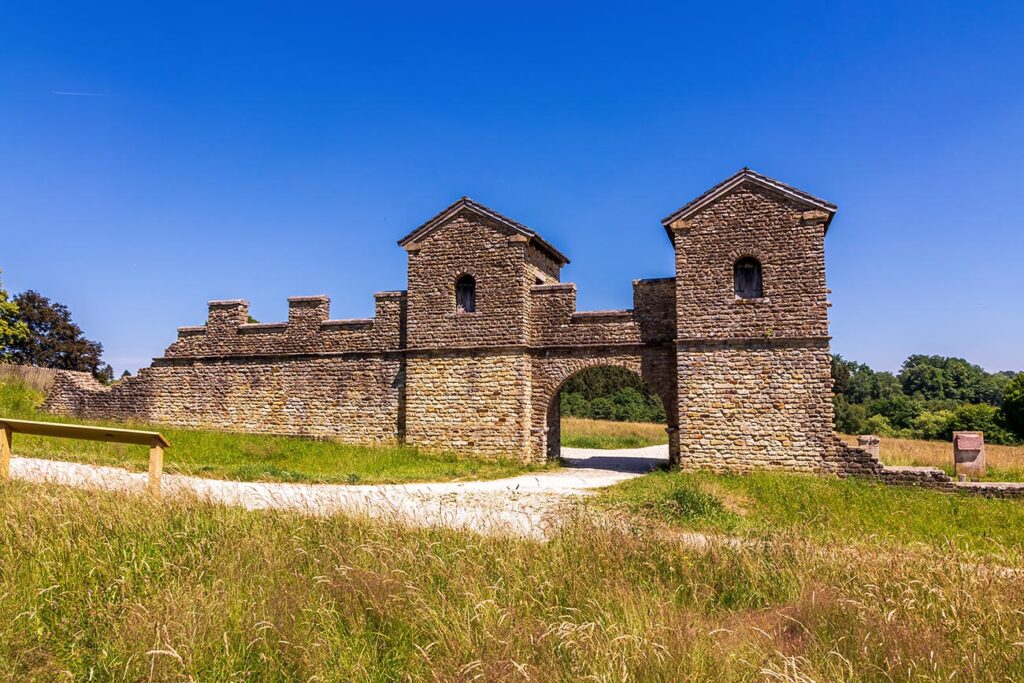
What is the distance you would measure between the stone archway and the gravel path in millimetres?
1281

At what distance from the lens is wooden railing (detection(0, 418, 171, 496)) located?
25.9 feet

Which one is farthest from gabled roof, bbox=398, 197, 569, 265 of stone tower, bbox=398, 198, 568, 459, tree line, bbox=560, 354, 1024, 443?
tree line, bbox=560, 354, 1024, 443

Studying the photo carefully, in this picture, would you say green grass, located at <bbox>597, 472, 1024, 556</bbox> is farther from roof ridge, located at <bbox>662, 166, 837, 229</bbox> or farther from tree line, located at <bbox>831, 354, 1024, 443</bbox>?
tree line, located at <bbox>831, 354, 1024, 443</bbox>

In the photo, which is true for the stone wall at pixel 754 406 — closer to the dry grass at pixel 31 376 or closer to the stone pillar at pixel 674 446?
the stone pillar at pixel 674 446

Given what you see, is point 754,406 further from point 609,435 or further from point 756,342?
point 609,435

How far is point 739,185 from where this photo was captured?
16.7 meters

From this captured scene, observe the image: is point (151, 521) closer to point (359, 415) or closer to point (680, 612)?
point (680, 612)

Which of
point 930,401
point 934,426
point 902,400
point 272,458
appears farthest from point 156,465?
point 930,401

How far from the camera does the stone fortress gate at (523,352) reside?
16.0 m

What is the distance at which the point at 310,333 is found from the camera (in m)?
20.4

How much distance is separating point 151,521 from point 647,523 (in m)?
5.01

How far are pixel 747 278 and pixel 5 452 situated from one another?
1579cm

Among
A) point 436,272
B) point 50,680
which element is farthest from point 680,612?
point 436,272

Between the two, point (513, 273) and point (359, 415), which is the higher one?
point (513, 273)
